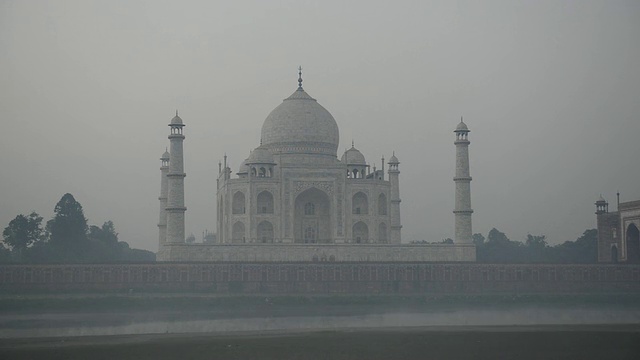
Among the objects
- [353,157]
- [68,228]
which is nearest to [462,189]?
[353,157]

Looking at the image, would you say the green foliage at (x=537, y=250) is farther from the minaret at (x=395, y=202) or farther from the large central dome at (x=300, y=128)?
the large central dome at (x=300, y=128)

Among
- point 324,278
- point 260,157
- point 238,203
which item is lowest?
point 324,278

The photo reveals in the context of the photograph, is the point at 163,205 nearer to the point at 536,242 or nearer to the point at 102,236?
the point at 102,236

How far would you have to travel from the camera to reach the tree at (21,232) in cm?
6024

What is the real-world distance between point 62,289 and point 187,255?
7264mm

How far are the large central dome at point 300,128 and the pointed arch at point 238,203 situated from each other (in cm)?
437

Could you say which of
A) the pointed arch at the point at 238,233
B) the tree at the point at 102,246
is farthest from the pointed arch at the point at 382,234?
the tree at the point at 102,246

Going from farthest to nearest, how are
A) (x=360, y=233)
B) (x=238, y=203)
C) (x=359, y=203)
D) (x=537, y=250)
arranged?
1. (x=537, y=250)
2. (x=359, y=203)
3. (x=360, y=233)
4. (x=238, y=203)

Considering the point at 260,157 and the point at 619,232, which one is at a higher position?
the point at 260,157

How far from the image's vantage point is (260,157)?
59.5 meters

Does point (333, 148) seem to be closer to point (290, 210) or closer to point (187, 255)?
point (290, 210)

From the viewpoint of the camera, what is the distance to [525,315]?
40.6 metres

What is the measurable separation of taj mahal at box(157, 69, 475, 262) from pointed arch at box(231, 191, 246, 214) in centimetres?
7

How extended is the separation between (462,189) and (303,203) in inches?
410
